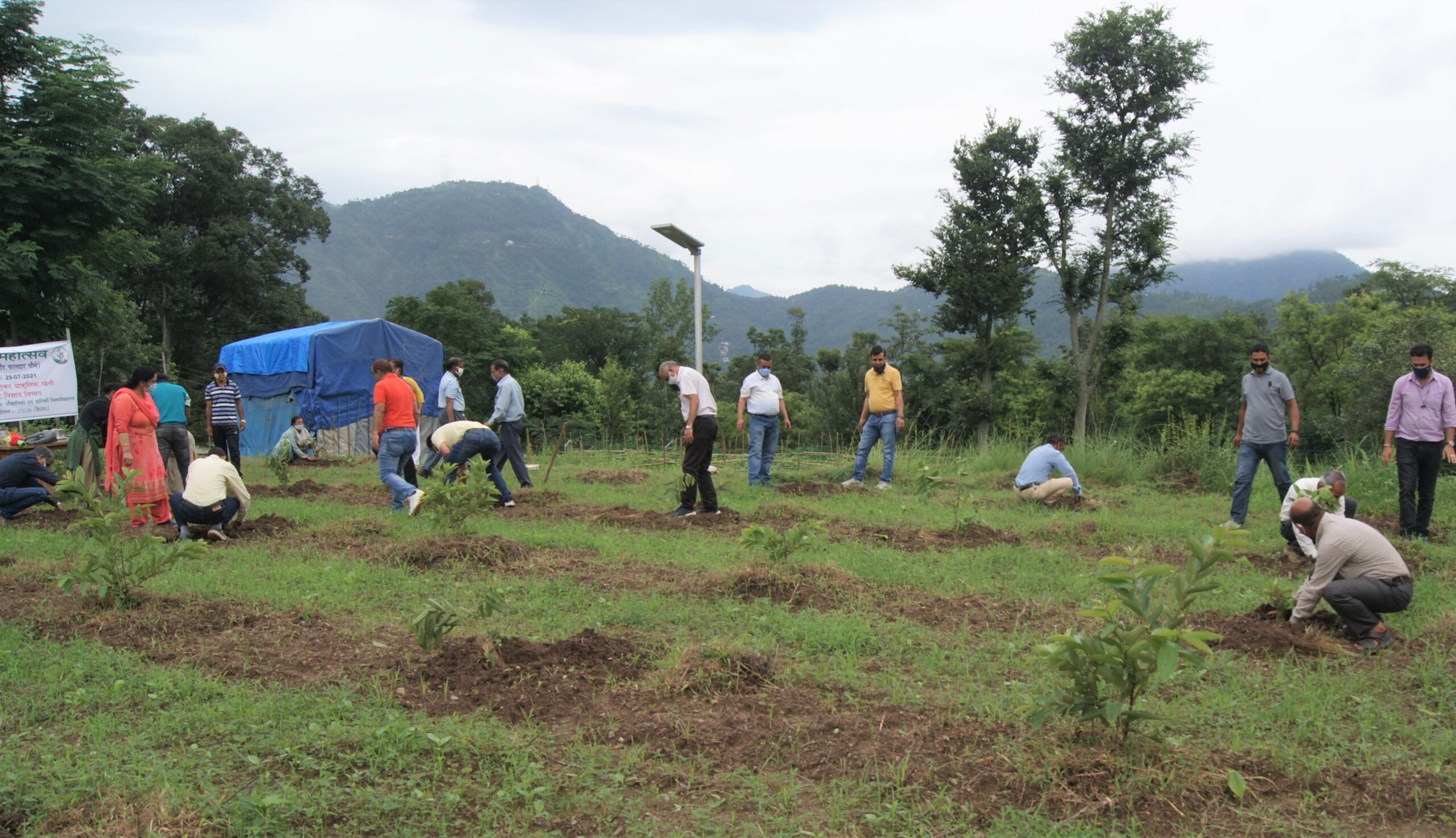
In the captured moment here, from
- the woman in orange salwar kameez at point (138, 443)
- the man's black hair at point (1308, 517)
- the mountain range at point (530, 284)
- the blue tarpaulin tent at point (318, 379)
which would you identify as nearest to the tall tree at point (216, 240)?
the blue tarpaulin tent at point (318, 379)

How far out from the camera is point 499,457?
10.6 m

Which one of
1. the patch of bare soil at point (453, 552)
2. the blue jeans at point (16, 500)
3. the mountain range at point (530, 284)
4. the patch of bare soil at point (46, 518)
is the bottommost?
the patch of bare soil at point (46, 518)

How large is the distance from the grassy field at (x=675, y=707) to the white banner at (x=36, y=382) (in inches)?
251

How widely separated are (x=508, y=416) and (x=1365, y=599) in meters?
9.01

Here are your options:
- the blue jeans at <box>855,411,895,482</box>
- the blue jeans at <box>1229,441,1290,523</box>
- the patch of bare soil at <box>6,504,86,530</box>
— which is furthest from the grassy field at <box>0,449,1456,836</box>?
the blue jeans at <box>855,411,895,482</box>

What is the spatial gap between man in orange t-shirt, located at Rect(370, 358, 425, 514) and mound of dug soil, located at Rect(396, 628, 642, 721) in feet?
16.3

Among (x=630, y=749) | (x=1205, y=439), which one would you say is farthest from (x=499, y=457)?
(x=1205, y=439)

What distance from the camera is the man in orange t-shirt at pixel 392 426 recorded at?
9258 millimetres

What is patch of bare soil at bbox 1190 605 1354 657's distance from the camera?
4.77 metres

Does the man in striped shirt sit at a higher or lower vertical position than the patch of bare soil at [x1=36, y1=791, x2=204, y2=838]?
higher

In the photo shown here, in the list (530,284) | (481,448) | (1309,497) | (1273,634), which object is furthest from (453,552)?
(530,284)

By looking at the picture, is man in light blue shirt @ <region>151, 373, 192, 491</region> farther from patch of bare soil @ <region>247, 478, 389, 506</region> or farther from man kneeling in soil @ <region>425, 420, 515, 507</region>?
man kneeling in soil @ <region>425, 420, 515, 507</region>

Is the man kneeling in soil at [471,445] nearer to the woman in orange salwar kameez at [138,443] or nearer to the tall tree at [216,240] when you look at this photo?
the woman in orange salwar kameez at [138,443]

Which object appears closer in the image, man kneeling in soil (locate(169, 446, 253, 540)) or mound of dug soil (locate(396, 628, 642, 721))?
mound of dug soil (locate(396, 628, 642, 721))
